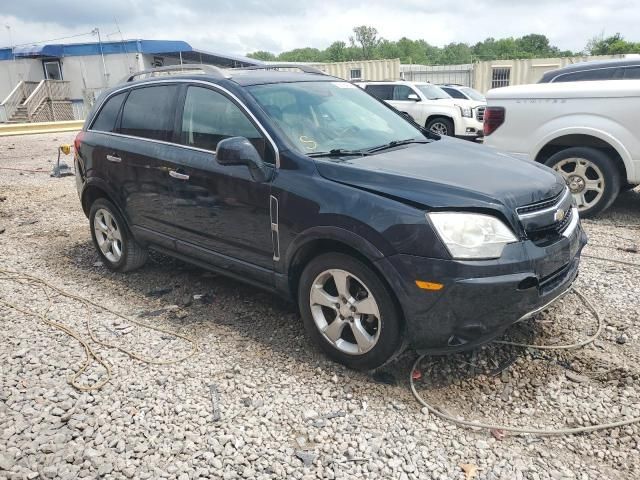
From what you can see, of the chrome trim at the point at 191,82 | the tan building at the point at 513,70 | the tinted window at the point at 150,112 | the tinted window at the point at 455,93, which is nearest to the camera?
the chrome trim at the point at 191,82

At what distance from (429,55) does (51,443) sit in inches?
5605

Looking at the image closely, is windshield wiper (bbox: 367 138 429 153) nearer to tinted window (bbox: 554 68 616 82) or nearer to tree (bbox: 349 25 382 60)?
tinted window (bbox: 554 68 616 82)

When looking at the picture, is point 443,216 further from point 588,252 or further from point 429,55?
point 429,55

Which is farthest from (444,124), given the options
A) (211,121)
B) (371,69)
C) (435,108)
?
(371,69)

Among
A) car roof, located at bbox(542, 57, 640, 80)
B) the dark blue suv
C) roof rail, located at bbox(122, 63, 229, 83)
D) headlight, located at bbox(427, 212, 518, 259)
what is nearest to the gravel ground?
the dark blue suv

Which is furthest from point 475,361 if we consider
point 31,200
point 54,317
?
point 31,200

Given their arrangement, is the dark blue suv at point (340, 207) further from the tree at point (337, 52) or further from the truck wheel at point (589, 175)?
the tree at point (337, 52)

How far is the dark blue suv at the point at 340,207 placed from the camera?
2.79 metres

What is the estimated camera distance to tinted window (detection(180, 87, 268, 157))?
144 inches

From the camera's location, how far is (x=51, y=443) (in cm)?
272

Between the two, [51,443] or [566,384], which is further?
[566,384]

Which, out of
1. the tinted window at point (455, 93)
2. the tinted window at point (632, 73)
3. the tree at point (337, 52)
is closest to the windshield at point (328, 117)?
the tinted window at point (632, 73)

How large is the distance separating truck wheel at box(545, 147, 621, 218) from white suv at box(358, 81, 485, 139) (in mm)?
7068

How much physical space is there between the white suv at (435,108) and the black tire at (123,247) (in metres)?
9.41
